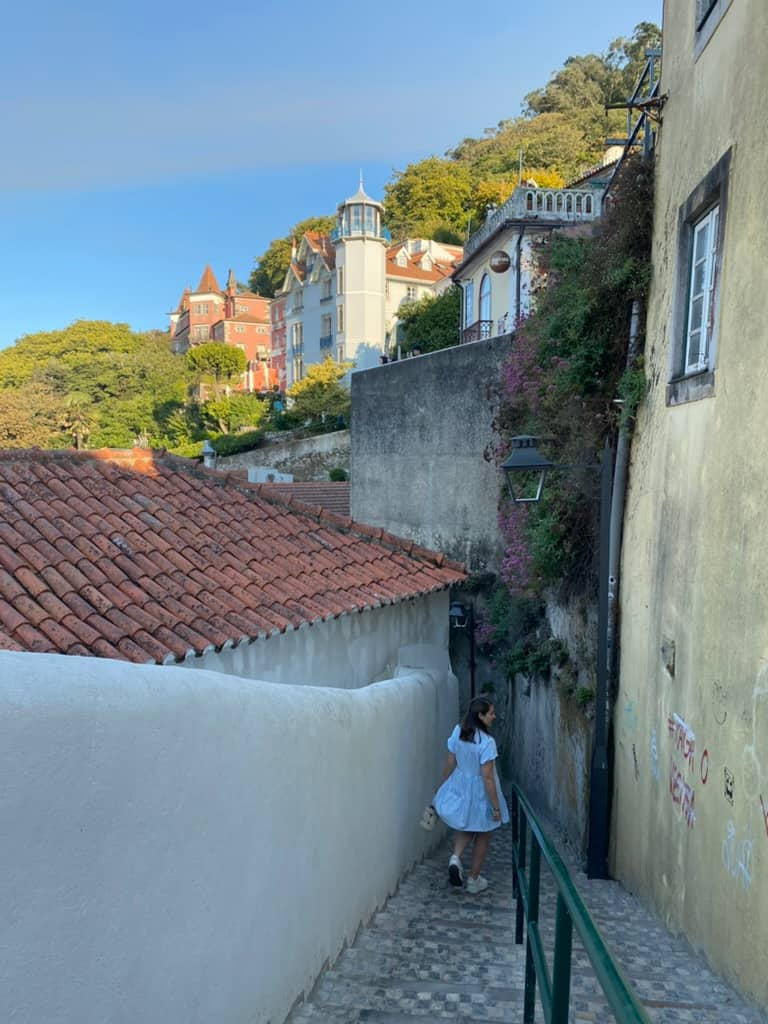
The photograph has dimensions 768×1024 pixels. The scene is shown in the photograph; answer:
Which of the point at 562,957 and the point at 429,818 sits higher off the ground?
the point at 562,957

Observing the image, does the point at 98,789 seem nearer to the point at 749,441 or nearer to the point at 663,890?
the point at 749,441

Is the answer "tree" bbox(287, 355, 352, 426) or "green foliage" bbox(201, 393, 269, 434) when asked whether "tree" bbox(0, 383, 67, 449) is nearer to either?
"green foliage" bbox(201, 393, 269, 434)

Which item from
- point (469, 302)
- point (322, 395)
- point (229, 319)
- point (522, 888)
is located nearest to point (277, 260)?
point (229, 319)

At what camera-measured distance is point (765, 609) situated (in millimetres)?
3938

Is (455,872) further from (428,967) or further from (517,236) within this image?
(517,236)

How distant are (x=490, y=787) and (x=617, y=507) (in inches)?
111

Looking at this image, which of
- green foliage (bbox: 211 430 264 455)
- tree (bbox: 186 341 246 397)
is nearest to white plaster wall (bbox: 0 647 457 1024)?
green foliage (bbox: 211 430 264 455)

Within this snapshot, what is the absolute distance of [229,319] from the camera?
74312mm

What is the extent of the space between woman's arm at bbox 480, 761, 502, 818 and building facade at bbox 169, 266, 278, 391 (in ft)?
195

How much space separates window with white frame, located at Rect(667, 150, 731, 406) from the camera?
5.00m

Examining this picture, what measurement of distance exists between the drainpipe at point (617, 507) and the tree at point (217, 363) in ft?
177

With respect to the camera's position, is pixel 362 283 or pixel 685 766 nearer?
pixel 685 766

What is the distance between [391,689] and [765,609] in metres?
2.81

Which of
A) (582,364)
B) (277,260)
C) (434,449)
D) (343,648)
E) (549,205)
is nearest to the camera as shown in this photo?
(343,648)
